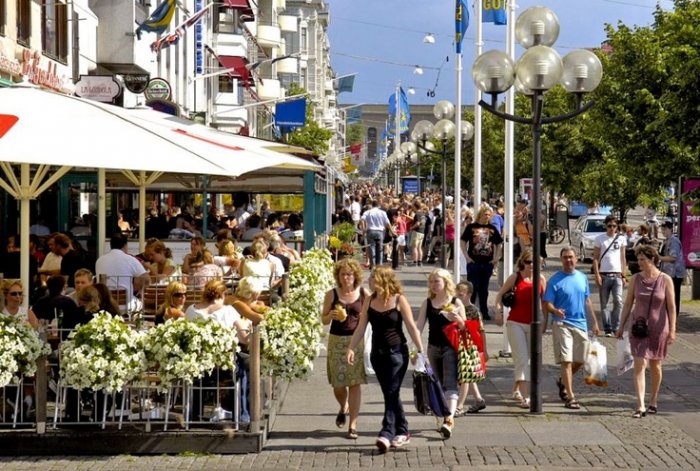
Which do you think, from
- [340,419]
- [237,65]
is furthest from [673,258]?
[237,65]

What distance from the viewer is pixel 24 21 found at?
906 inches

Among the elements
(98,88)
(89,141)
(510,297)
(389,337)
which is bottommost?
(389,337)

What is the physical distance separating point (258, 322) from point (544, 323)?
285cm

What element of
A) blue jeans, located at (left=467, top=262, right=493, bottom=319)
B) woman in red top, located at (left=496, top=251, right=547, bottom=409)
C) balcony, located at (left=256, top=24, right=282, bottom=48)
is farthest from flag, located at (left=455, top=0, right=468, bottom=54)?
balcony, located at (left=256, top=24, right=282, bottom=48)

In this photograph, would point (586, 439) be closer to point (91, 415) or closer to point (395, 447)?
point (395, 447)

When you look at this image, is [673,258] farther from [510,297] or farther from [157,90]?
[157,90]

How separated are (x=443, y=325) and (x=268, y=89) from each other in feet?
200

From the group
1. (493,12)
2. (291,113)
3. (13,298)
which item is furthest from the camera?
(291,113)

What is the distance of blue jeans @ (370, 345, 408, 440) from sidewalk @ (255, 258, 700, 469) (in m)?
0.23

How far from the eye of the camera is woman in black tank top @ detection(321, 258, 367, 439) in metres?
11.1

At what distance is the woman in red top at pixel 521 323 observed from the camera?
12.8 m

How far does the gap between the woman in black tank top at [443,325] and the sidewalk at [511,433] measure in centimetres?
36

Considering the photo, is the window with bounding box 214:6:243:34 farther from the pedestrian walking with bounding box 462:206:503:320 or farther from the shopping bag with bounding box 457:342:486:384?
the shopping bag with bounding box 457:342:486:384

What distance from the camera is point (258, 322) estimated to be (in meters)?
12.1
